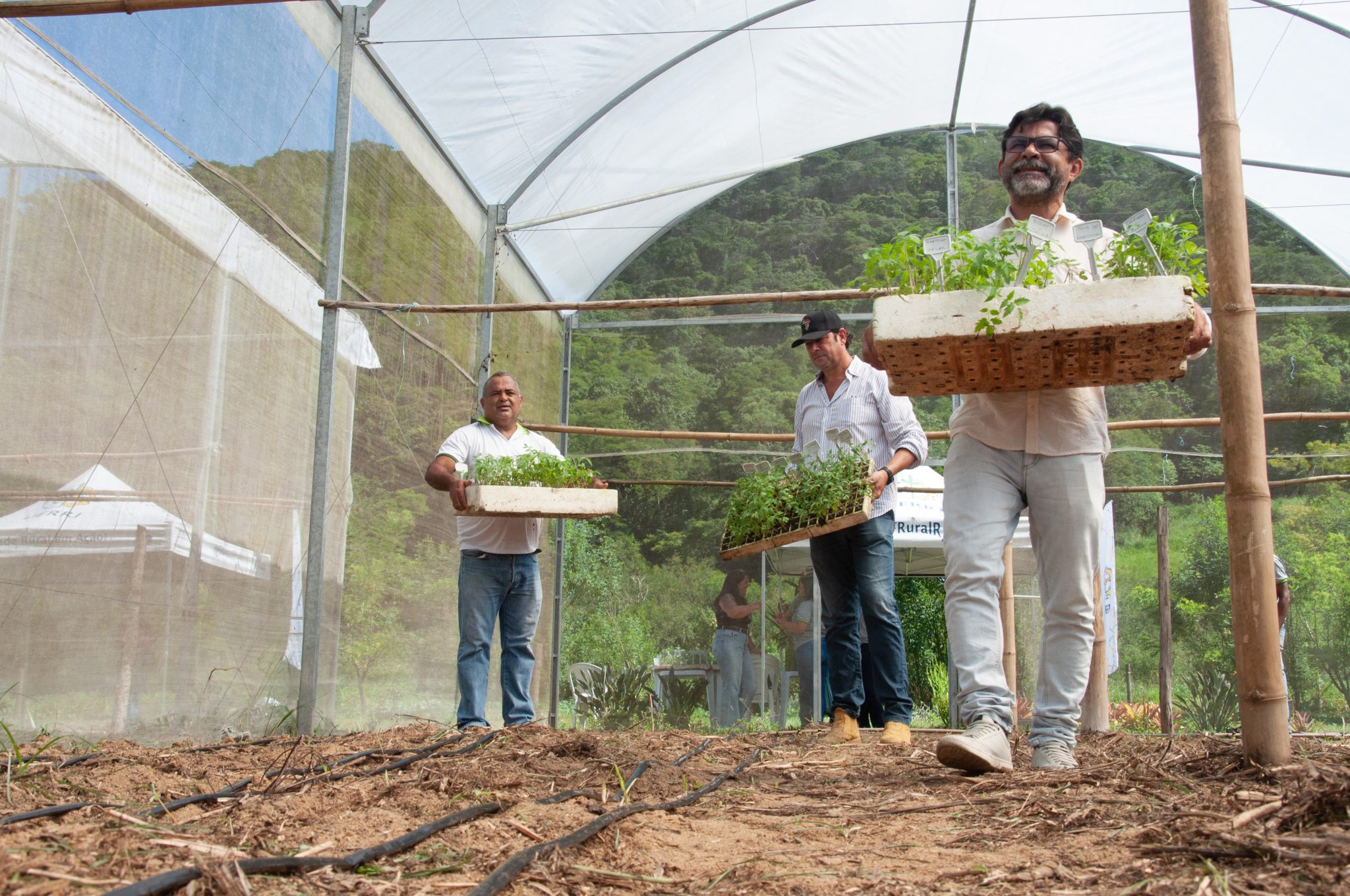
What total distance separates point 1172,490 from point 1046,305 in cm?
534

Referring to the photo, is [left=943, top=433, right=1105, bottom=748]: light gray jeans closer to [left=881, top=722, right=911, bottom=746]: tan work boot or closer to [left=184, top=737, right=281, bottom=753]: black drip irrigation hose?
[left=881, top=722, right=911, bottom=746]: tan work boot

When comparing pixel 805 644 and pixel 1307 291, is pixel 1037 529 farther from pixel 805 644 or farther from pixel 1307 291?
pixel 805 644

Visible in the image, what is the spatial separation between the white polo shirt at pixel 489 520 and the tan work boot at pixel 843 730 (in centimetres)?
163

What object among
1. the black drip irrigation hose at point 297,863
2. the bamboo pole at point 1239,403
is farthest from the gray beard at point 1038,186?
the black drip irrigation hose at point 297,863

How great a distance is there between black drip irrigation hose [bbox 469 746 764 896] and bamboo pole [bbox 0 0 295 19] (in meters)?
2.11

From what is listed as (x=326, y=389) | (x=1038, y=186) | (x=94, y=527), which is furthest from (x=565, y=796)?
(x=326, y=389)

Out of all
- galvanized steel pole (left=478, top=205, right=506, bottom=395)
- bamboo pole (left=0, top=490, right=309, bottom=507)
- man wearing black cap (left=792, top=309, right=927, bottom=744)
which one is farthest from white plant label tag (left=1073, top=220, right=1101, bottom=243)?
galvanized steel pole (left=478, top=205, right=506, bottom=395)

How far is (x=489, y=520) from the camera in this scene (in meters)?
4.88

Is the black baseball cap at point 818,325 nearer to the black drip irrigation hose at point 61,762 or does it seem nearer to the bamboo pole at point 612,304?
the bamboo pole at point 612,304

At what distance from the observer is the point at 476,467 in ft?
15.2

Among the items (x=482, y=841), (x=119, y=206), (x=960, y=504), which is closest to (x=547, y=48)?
(x=119, y=206)

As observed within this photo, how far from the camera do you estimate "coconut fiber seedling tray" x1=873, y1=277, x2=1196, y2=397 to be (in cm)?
252

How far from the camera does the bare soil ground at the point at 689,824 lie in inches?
58.8

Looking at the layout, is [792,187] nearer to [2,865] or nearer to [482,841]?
[482,841]
